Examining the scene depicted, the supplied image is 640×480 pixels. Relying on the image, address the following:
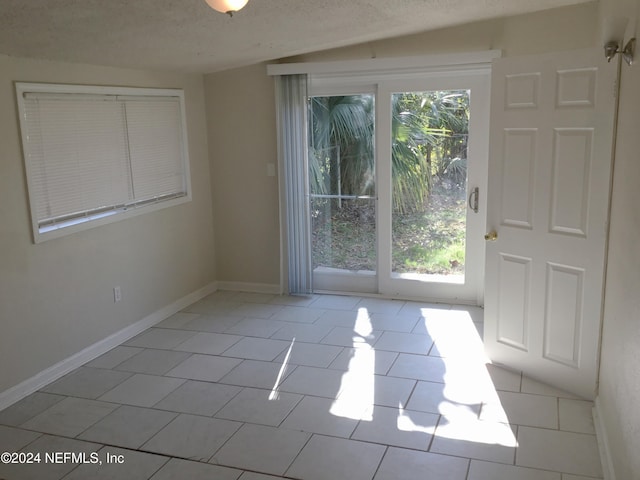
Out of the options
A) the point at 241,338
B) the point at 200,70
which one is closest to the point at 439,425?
the point at 241,338

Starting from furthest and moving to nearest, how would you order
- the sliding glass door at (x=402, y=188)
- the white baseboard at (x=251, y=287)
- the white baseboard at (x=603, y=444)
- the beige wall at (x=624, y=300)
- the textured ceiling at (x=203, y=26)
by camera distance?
1. the white baseboard at (x=251, y=287)
2. the sliding glass door at (x=402, y=188)
3. the textured ceiling at (x=203, y=26)
4. the white baseboard at (x=603, y=444)
5. the beige wall at (x=624, y=300)

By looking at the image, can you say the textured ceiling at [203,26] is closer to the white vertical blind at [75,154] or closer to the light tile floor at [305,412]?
the white vertical blind at [75,154]

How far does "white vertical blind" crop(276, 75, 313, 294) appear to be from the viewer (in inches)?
207

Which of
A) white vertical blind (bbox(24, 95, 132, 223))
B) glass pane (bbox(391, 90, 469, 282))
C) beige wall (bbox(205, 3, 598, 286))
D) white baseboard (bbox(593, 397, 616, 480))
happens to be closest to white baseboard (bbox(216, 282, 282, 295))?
beige wall (bbox(205, 3, 598, 286))

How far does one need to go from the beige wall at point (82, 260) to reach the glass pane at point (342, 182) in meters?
1.07

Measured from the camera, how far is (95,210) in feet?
14.1

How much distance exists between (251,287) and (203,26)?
277 centimetres

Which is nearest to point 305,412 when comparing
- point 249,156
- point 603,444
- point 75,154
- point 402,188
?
point 603,444

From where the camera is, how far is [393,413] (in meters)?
3.37

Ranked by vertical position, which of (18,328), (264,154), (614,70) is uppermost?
(614,70)

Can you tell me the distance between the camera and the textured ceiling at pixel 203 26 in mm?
3092

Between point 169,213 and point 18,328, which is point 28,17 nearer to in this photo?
point 18,328

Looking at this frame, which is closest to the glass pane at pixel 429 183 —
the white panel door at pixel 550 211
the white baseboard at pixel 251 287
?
the white baseboard at pixel 251 287

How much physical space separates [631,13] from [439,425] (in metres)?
2.24
